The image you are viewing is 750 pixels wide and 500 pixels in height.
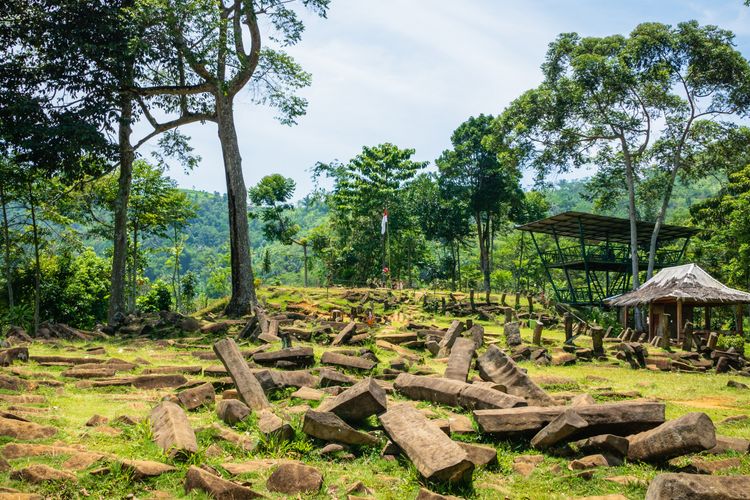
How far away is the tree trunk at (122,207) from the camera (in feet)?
67.2

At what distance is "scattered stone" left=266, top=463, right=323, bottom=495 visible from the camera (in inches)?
168

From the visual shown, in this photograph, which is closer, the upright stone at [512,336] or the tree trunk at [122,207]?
the upright stone at [512,336]

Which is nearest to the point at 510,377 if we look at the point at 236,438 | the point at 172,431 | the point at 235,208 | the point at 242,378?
the point at 242,378

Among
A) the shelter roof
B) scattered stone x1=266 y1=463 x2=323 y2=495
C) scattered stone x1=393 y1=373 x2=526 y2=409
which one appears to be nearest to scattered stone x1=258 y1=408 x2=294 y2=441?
scattered stone x1=266 y1=463 x2=323 y2=495

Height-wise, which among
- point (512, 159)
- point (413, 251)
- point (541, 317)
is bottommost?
point (541, 317)

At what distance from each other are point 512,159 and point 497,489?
30.5 metres

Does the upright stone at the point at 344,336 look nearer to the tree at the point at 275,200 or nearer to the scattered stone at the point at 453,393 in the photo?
the scattered stone at the point at 453,393

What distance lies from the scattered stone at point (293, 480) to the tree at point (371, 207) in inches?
1538

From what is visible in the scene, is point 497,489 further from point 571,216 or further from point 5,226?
point 571,216

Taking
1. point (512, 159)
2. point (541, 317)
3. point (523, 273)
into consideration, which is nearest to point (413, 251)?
point (523, 273)

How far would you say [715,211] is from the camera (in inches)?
1447

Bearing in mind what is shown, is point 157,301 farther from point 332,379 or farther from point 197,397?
point 197,397

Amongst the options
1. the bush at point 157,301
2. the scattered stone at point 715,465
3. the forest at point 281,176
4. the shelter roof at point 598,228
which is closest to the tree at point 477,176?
the forest at point 281,176

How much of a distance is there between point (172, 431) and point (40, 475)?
1.11 meters
